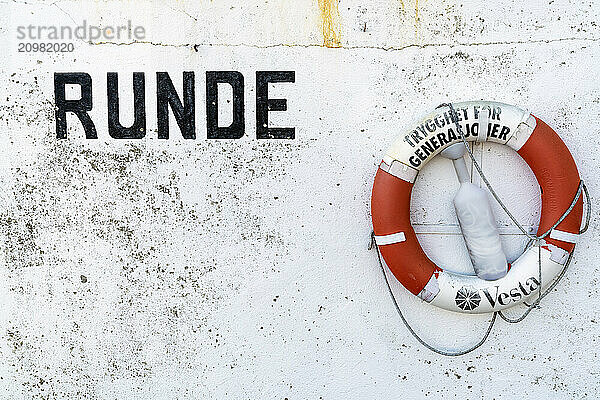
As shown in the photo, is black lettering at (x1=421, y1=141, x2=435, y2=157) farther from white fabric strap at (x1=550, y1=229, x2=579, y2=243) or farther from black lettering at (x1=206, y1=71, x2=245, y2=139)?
black lettering at (x1=206, y1=71, x2=245, y2=139)

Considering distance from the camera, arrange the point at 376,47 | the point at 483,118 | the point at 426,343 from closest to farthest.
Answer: the point at 483,118 < the point at 376,47 < the point at 426,343

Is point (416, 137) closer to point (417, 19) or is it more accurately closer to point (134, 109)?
point (417, 19)

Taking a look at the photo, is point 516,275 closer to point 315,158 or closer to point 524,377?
point 524,377

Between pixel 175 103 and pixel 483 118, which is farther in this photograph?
pixel 175 103

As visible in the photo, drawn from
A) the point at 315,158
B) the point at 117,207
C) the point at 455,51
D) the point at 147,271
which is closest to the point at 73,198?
the point at 117,207

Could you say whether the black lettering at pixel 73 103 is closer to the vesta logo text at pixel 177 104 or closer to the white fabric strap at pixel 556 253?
the vesta logo text at pixel 177 104

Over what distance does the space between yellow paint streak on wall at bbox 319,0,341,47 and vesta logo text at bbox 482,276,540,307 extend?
994 mm

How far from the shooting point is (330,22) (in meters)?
2.18

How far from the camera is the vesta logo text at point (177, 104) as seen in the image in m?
2.21

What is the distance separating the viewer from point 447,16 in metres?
2.17

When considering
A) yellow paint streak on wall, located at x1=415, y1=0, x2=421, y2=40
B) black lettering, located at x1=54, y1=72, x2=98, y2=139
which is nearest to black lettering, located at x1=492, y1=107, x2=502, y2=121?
yellow paint streak on wall, located at x1=415, y1=0, x2=421, y2=40

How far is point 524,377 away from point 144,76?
5.67 ft

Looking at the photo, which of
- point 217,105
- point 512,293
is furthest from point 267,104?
point 512,293

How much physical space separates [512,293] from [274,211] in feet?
2.83
